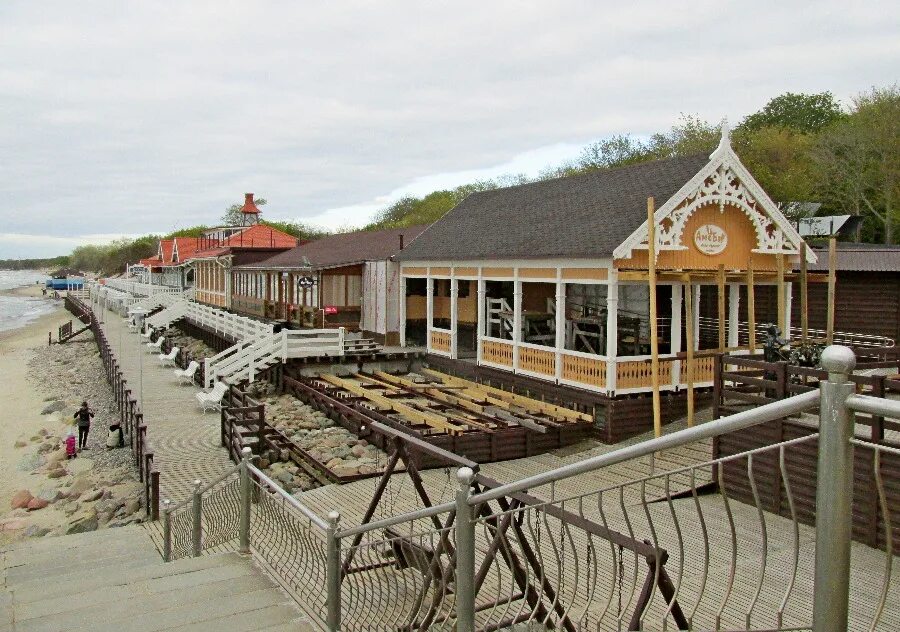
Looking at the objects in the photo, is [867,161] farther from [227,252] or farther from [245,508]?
[245,508]

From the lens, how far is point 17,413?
27500 mm

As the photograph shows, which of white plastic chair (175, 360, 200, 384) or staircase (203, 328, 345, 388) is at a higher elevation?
staircase (203, 328, 345, 388)

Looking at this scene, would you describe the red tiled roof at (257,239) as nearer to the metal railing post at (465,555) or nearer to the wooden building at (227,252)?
the wooden building at (227,252)

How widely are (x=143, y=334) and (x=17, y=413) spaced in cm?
1170

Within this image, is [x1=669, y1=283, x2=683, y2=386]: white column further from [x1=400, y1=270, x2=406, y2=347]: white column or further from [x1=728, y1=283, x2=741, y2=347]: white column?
[x1=400, y1=270, x2=406, y2=347]: white column

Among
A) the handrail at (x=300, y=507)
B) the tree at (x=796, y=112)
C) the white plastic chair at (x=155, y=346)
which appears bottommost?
the white plastic chair at (x=155, y=346)

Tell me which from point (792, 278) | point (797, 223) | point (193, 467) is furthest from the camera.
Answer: point (797, 223)

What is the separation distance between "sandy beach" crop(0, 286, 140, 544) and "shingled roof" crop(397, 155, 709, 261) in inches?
402

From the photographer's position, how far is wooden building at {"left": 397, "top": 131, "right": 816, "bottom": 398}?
1542cm

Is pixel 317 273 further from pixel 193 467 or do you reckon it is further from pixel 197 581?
pixel 197 581

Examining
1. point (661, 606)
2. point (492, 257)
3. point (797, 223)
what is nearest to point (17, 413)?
point (492, 257)

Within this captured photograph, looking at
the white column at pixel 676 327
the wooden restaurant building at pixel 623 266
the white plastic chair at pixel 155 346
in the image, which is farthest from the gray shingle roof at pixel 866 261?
the white plastic chair at pixel 155 346

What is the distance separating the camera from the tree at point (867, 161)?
35.8 meters

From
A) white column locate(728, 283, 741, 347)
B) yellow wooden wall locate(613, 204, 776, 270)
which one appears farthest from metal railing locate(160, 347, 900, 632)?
white column locate(728, 283, 741, 347)
